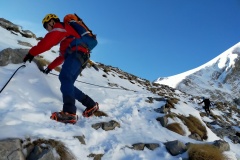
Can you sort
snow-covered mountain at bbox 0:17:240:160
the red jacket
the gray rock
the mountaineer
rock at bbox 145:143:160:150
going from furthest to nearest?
the red jacket → the mountaineer → rock at bbox 145:143:160:150 → snow-covered mountain at bbox 0:17:240:160 → the gray rock

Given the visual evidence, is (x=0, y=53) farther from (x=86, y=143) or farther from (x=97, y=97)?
(x=86, y=143)

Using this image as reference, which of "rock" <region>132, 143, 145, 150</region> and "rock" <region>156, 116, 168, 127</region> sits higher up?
"rock" <region>156, 116, 168, 127</region>

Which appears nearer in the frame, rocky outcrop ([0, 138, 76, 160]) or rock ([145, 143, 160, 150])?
rocky outcrop ([0, 138, 76, 160])

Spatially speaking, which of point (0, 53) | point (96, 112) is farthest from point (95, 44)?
point (0, 53)

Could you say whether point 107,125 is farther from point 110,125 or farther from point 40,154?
point 40,154

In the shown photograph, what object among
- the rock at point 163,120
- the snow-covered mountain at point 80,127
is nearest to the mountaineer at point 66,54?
the snow-covered mountain at point 80,127

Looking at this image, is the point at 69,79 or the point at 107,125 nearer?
the point at 69,79

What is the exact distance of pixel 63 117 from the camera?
7.50m

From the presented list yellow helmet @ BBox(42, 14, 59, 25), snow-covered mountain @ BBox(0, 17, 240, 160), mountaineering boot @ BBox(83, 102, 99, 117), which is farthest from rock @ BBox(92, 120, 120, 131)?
yellow helmet @ BBox(42, 14, 59, 25)

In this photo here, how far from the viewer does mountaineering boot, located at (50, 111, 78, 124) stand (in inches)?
293

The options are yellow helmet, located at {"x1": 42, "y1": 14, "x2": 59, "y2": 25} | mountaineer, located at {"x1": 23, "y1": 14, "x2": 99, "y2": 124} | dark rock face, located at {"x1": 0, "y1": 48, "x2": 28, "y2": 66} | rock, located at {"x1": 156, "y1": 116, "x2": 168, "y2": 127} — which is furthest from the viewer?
dark rock face, located at {"x1": 0, "y1": 48, "x2": 28, "y2": 66}

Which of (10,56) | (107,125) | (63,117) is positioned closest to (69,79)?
(63,117)

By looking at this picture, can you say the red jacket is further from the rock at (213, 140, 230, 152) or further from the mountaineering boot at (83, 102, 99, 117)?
the rock at (213, 140, 230, 152)

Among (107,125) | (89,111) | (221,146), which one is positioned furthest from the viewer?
(89,111)
